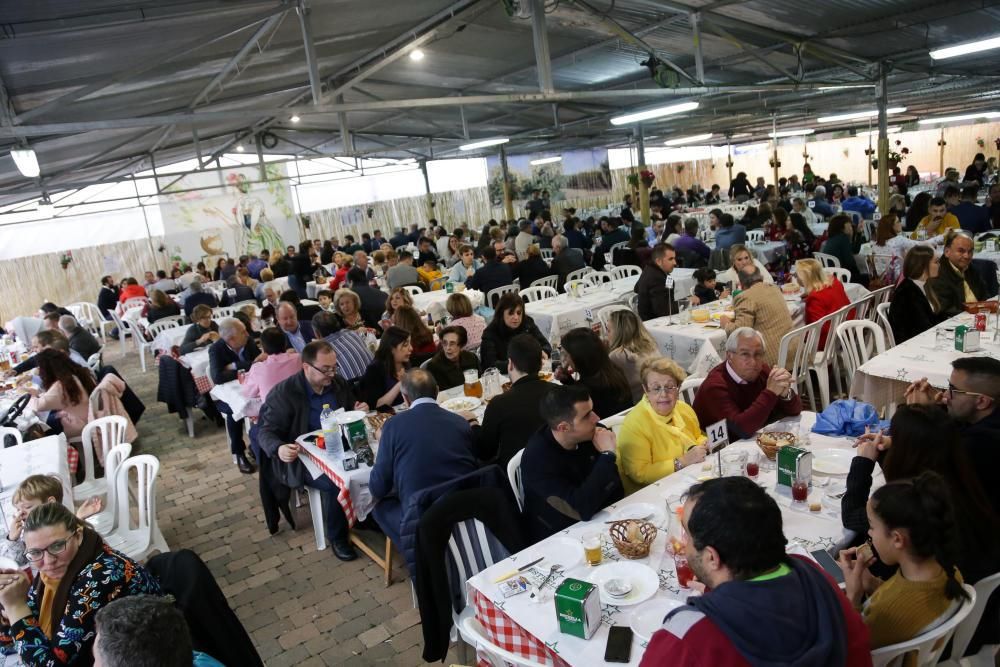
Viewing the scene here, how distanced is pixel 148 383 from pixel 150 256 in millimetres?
Answer: 7548

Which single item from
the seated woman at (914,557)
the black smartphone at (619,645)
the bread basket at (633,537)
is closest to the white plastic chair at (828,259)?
the bread basket at (633,537)

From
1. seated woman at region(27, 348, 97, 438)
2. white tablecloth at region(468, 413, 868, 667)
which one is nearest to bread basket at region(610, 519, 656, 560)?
white tablecloth at region(468, 413, 868, 667)

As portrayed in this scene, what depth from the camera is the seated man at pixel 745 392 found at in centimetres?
330

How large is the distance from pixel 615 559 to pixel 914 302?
12.4 ft

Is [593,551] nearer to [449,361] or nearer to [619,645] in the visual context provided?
[619,645]

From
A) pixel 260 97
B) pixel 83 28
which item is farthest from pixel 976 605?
pixel 260 97

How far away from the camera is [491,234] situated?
11695mm

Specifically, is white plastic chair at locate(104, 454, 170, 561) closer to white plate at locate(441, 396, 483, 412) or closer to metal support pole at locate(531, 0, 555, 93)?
white plate at locate(441, 396, 483, 412)

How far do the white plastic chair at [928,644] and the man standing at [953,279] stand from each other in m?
3.87

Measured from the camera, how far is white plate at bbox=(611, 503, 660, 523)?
8.78 ft

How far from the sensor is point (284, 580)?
421 cm

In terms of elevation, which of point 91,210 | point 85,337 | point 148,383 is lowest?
point 148,383

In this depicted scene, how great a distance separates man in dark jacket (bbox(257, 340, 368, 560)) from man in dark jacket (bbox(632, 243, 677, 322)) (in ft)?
10.5

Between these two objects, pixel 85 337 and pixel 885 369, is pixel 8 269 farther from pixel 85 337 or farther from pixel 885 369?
pixel 885 369
